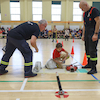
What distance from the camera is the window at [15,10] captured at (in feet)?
67.4

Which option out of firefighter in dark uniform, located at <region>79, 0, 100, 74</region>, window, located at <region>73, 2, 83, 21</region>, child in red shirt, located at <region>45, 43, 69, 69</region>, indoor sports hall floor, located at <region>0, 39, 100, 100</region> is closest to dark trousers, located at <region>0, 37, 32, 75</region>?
indoor sports hall floor, located at <region>0, 39, 100, 100</region>

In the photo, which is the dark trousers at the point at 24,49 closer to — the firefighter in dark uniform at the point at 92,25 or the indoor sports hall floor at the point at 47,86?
the indoor sports hall floor at the point at 47,86

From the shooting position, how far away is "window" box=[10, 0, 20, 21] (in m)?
20.5

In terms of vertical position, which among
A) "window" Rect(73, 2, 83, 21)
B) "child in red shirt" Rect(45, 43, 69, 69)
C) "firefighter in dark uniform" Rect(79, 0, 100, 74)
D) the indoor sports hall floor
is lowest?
the indoor sports hall floor

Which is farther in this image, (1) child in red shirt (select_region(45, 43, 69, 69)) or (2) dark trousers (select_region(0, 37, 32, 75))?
(1) child in red shirt (select_region(45, 43, 69, 69))

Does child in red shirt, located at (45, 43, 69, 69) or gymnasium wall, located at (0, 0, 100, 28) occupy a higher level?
gymnasium wall, located at (0, 0, 100, 28)

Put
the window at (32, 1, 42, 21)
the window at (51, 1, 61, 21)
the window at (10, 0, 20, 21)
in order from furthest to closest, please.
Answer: the window at (51, 1, 61, 21), the window at (32, 1, 42, 21), the window at (10, 0, 20, 21)

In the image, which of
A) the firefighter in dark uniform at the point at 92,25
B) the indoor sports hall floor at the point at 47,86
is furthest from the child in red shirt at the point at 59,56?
the firefighter in dark uniform at the point at 92,25

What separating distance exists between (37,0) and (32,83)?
19520mm

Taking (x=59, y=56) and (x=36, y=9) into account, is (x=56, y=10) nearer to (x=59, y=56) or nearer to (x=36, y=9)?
(x=36, y=9)

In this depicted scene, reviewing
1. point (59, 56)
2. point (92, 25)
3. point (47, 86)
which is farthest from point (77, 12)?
point (47, 86)

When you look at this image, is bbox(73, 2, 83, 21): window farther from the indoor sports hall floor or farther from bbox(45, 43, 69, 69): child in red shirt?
the indoor sports hall floor

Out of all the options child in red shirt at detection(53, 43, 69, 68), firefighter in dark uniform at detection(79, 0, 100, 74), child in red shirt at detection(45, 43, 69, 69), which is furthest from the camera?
child in red shirt at detection(45, 43, 69, 69)

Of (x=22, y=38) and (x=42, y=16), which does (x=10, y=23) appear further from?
(x=22, y=38)
